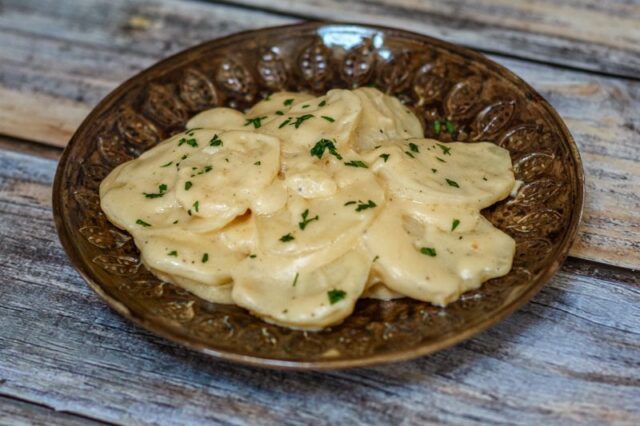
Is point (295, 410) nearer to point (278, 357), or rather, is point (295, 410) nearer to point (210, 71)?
point (278, 357)

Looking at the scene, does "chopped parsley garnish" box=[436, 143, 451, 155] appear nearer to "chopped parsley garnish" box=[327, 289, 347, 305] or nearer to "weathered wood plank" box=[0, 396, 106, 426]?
"chopped parsley garnish" box=[327, 289, 347, 305]

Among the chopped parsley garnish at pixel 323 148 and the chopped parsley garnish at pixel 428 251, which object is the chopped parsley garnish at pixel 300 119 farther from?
the chopped parsley garnish at pixel 428 251

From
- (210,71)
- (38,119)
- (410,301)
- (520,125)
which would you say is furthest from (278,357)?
(38,119)

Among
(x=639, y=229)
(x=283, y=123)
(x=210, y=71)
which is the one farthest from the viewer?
(x=210, y=71)

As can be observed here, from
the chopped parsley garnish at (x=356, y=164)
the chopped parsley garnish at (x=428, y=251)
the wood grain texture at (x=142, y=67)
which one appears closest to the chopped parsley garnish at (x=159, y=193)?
the chopped parsley garnish at (x=356, y=164)

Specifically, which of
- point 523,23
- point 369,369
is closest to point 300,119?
point 369,369

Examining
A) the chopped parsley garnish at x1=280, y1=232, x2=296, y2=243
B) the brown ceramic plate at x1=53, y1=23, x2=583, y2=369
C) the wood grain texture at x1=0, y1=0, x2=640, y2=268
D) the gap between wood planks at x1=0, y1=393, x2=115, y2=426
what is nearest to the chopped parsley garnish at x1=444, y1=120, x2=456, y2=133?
the brown ceramic plate at x1=53, y1=23, x2=583, y2=369
